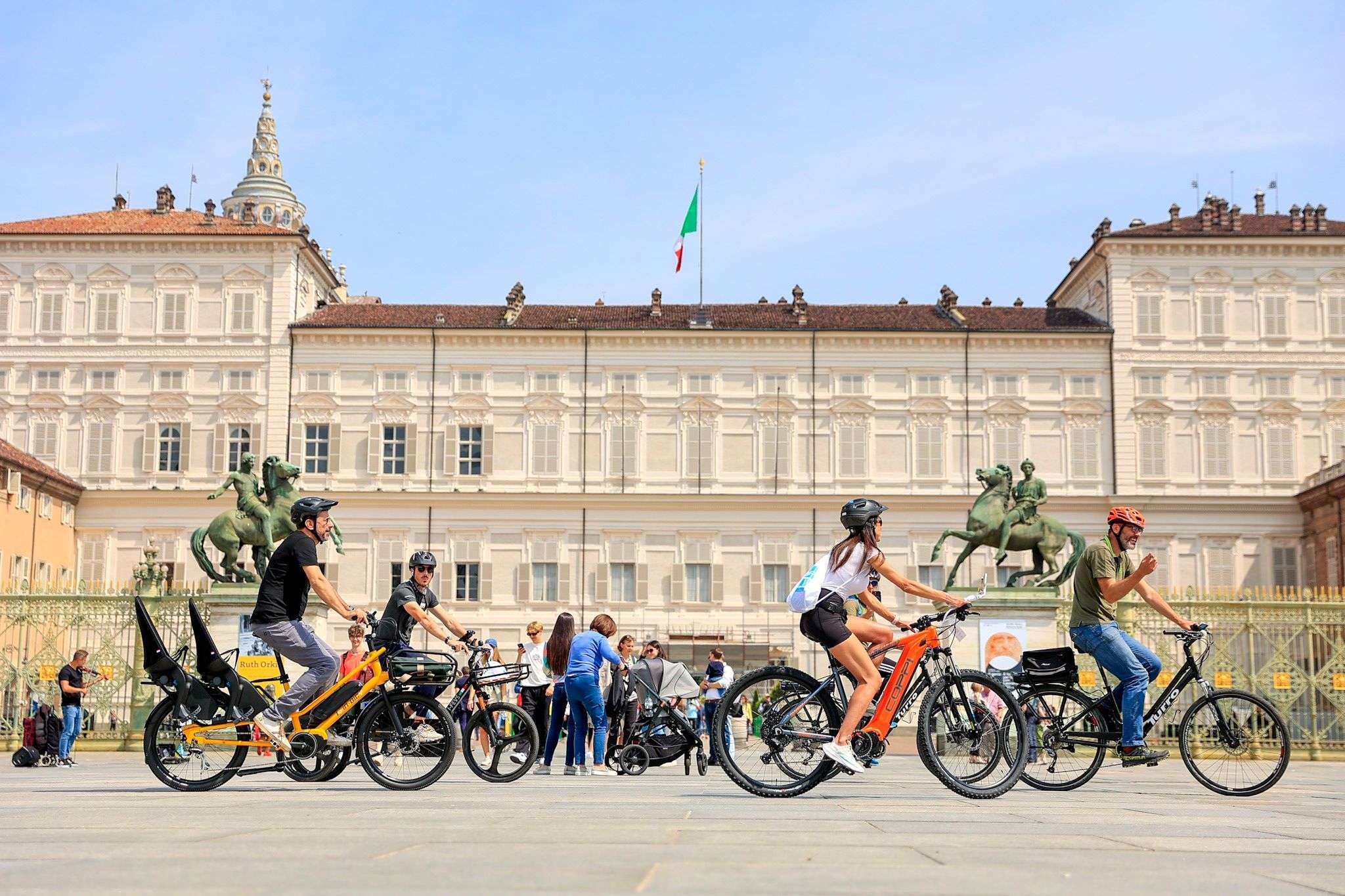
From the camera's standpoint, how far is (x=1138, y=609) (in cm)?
2514

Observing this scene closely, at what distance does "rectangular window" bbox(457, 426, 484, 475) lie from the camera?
54.6m

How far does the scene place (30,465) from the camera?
163ft

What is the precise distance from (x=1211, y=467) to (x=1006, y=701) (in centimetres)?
4774

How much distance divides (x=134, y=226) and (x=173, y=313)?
3874 millimetres

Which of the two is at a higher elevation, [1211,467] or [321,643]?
[1211,467]

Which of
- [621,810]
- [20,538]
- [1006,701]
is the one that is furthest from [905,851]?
[20,538]

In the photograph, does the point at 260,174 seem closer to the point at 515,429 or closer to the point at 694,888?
the point at 515,429

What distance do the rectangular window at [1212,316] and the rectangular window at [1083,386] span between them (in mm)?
4275

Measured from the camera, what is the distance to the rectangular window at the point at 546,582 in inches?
2096

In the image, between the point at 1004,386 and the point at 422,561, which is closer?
the point at 422,561

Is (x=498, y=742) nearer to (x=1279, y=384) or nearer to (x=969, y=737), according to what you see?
(x=969, y=737)

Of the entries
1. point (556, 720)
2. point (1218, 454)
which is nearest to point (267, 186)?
point (1218, 454)

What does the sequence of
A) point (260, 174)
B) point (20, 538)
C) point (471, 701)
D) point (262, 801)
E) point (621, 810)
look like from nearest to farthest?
point (621, 810), point (262, 801), point (471, 701), point (20, 538), point (260, 174)

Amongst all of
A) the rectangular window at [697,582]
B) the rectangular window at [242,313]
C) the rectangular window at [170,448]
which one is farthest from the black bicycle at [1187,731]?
the rectangular window at [242,313]
